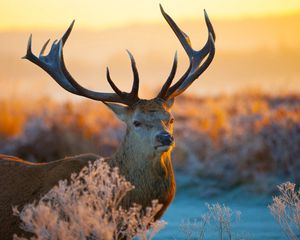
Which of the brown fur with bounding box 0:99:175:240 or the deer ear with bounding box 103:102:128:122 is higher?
the deer ear with bounding box 103:102:128:122

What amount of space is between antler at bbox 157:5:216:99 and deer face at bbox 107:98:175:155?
189 millimetres

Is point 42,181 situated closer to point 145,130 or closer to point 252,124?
point 145,130

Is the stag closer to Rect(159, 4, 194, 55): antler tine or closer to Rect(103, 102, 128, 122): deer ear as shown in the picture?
Rect(103, 102, 128, 122): deer ear

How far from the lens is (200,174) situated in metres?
15.4

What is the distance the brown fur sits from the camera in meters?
7.99

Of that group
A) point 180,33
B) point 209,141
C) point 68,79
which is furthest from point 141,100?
point 209,141

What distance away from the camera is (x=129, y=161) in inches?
323

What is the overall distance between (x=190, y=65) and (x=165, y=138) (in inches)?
59.8

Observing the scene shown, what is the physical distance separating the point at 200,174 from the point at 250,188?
163 cm

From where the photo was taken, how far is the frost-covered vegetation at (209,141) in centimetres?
1462

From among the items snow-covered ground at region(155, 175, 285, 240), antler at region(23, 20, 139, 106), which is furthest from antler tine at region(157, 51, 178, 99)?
snow-covered ground at region(155, 175, 285, 240)

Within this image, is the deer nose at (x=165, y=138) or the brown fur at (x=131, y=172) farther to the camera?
the brown fur at (x=131, y=172)

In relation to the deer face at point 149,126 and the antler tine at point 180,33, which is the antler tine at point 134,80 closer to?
the deer face at point 149,126

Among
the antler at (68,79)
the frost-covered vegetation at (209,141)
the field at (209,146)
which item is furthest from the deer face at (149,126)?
the frost-covered vegetation at (209,141)
